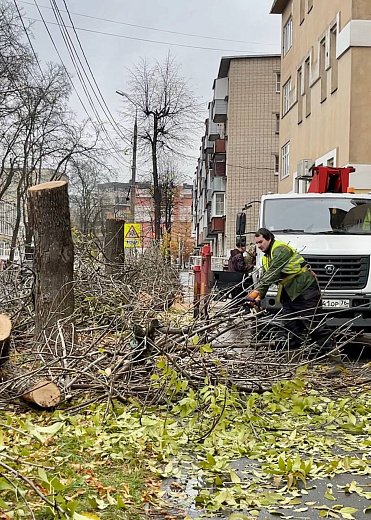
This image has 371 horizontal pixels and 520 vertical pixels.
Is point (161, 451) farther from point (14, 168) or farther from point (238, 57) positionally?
A: point (238, 57)

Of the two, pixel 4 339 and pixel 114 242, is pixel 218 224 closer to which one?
pixel 114 242

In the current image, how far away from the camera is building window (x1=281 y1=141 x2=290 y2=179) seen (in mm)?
30453

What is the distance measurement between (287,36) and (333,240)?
23.1 meters

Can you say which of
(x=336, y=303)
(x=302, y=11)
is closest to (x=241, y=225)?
(x=336, y=303)

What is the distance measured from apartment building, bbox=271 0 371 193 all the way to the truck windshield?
3.51 m

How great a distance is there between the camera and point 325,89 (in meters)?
24.0

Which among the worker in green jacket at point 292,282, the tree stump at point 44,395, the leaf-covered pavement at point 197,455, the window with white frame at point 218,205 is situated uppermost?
the window with white frame at point 218,205

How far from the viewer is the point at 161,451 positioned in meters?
5.40

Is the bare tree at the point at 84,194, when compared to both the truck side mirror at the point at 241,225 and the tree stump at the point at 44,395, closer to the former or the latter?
the truck side mirror at the point at 241,225

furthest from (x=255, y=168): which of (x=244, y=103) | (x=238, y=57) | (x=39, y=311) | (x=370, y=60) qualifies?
(x=39, y=311)

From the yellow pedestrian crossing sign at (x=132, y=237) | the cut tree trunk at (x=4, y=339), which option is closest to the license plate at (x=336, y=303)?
the cut tree trunk at (x=4, y=339)

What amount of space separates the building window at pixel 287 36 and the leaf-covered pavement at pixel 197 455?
26.9 meters

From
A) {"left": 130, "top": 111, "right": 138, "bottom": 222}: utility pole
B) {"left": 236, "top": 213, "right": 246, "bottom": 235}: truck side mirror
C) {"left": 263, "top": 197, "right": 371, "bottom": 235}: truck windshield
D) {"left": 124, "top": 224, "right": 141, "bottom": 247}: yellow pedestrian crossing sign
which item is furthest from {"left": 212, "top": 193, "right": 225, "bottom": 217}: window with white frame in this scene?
{"left": 263, "top": 197, "right": 371, "bottom": 235}: truck windshield

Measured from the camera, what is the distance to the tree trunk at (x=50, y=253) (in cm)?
887
